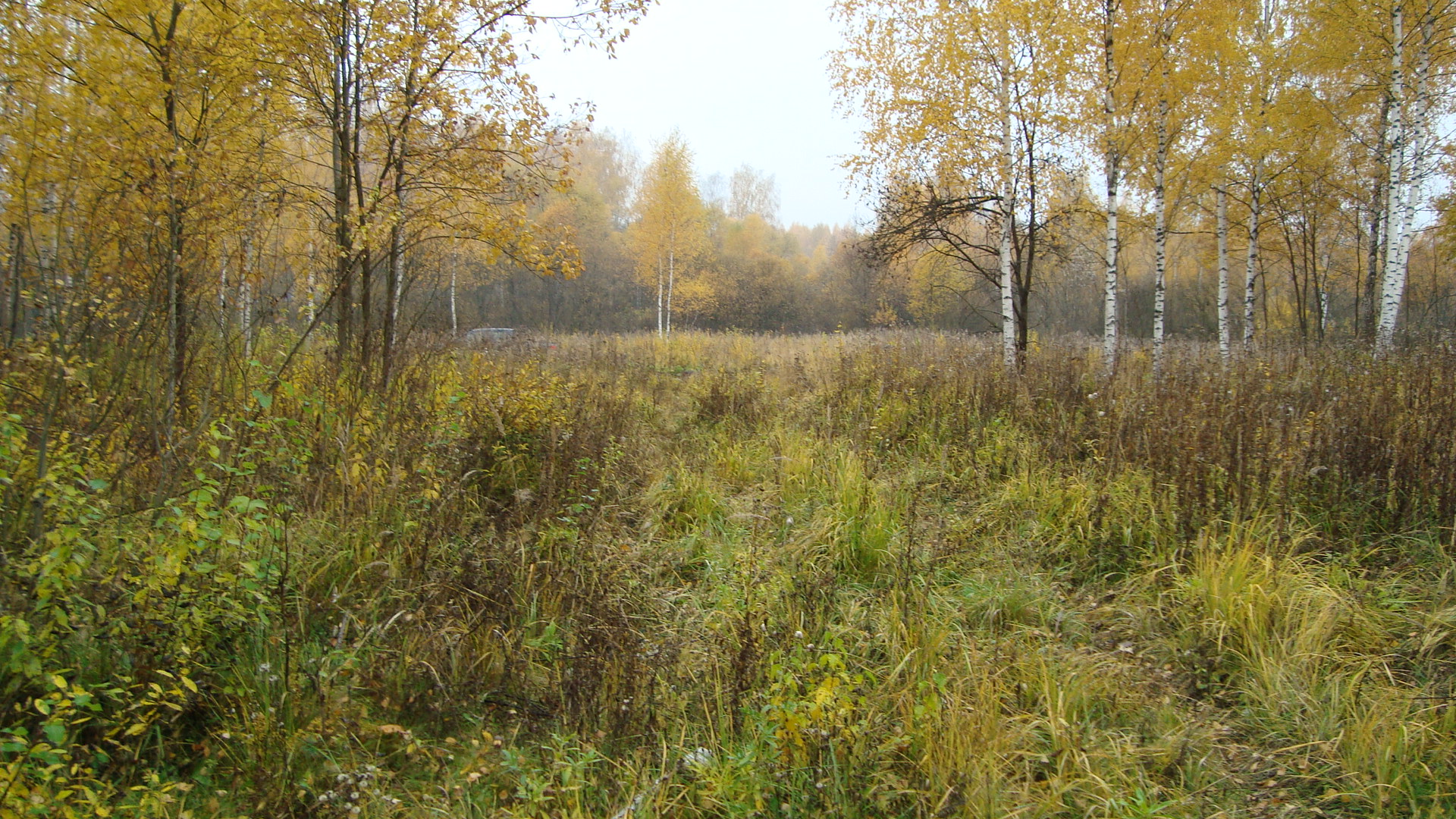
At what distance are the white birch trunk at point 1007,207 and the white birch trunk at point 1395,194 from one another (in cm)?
418

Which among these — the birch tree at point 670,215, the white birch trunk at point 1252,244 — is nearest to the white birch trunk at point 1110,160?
the white birch trunk at point 1252,244

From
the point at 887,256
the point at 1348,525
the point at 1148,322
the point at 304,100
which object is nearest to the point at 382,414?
the point at 304,100

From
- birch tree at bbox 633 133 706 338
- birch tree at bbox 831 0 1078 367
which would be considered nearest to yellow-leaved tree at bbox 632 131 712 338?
birch tree at bbox 633 133 706 338

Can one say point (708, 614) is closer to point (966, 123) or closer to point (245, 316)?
point (245, 316)

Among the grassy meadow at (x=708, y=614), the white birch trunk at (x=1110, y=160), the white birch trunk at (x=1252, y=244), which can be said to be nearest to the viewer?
the grassy meadow at (x=708, y=614)

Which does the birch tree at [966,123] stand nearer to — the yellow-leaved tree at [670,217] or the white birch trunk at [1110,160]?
the white birch trunk at [1110,160]

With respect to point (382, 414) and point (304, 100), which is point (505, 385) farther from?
point (304, 100)

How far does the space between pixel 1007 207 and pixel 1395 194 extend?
501 cm

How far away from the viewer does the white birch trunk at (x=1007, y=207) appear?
819 cm

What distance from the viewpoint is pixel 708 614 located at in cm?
334

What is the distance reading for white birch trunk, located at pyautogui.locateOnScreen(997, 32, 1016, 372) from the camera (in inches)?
322

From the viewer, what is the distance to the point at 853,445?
230 inches

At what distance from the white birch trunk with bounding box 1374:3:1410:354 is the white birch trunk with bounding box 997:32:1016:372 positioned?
13.7 ft

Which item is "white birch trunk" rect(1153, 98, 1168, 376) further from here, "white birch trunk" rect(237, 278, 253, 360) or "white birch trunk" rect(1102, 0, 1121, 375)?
"white birch trunk" rect(237, 278, 253, 360)
